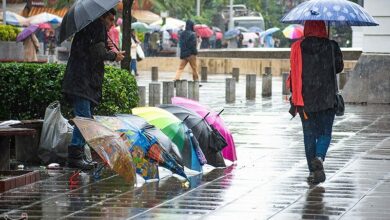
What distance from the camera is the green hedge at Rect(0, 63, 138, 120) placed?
538 inches

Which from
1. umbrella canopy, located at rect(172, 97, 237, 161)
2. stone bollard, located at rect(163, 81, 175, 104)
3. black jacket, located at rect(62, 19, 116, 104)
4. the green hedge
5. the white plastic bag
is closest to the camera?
black jacket, located at rect(62, 19, 116, 104)

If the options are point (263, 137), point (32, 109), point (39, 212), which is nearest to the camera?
point (39, 212)

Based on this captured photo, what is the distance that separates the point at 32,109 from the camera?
13.8 meters

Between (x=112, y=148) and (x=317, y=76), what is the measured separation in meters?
2.33

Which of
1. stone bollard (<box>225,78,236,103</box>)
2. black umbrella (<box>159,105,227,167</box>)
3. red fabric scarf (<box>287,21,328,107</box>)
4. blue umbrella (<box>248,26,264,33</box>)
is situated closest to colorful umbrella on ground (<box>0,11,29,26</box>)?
blue umbrella (<box>248,26,264,33</box>)

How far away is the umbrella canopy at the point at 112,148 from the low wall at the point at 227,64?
29178mm

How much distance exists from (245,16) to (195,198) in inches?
2764

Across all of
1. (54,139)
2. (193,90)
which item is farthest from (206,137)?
(193,90)

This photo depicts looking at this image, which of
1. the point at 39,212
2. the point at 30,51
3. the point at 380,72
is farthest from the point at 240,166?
the point at 30,51

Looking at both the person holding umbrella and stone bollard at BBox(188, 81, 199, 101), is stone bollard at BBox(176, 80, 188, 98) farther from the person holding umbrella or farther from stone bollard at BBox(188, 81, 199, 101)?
the person holding umbrella

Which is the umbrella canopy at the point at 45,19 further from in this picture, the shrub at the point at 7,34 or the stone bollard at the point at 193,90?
the stone bollard at the point at 193,90

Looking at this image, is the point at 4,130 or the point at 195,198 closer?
the point at 195,198

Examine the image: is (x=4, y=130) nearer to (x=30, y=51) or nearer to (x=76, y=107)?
(x=76, y=107)

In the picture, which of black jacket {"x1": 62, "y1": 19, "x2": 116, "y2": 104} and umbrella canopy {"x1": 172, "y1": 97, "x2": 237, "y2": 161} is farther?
umbrella canopy {"x1": 172, "y1": 97, "x2": 237, "y2": 161}
